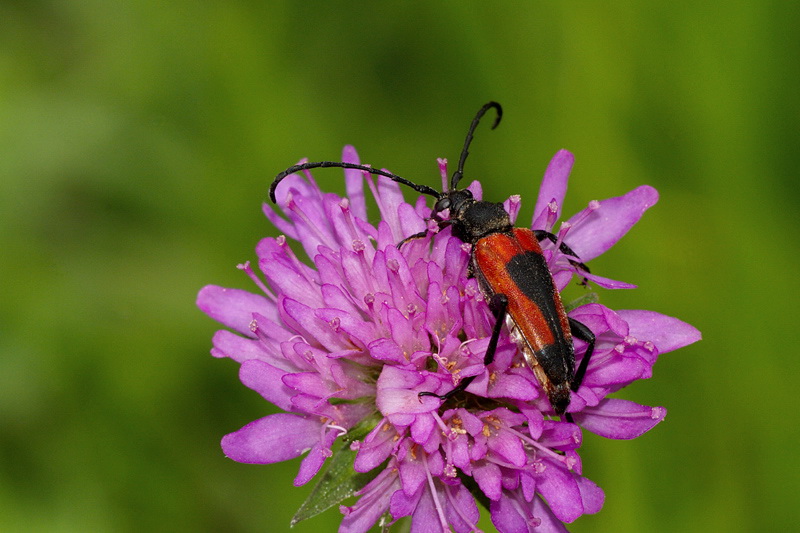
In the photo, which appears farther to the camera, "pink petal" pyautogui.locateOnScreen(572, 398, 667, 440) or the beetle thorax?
the beetle thorax

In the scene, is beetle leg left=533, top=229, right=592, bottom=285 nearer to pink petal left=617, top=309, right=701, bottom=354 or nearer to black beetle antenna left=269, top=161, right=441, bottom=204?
pink petal left=617, top=309, right=701, bottom=354

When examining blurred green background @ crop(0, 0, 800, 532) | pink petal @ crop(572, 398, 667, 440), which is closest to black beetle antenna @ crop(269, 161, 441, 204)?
pink petal @ crop(572, 398, 667, 440)

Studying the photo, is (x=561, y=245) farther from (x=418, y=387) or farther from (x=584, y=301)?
(x=418, y=387)

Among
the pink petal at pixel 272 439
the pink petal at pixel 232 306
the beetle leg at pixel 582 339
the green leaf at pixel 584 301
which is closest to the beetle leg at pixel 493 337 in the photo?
the beetle leg at pixel 582 339

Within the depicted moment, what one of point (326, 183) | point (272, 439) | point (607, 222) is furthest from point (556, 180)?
point (326, 183)

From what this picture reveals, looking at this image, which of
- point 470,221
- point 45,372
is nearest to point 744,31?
point 470,221
